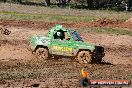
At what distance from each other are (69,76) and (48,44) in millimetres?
4101

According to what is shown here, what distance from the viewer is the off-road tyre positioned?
18766 mm

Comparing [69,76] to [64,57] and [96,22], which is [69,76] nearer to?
[64,57]

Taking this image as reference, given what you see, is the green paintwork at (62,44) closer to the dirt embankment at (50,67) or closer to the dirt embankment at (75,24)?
the dirt embankment at (50,67)

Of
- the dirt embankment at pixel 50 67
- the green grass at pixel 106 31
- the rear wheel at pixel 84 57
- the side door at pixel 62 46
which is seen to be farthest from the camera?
the green grass at pixel 106 31

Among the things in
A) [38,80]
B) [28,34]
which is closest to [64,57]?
[38,80]

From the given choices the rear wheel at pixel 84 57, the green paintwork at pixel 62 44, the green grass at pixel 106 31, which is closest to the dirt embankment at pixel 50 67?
the rear wheel at pixel 84 57

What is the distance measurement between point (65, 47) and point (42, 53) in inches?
49.5

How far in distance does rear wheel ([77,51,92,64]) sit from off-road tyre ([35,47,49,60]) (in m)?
1.65

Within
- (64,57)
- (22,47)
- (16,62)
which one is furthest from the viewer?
(22,47)

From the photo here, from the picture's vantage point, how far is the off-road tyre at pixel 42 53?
61.6 ft

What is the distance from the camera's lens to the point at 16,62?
57.4ft

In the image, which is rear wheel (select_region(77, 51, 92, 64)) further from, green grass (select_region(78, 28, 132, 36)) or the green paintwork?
green grass (select_region(78, 28, 132, 36))

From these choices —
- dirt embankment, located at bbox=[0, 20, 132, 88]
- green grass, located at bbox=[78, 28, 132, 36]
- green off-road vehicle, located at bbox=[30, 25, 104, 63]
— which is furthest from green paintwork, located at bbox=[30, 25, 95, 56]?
green grass, located at bbox=[78, 28, 132, 36]

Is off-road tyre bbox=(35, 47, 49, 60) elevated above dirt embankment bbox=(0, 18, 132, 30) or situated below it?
above
